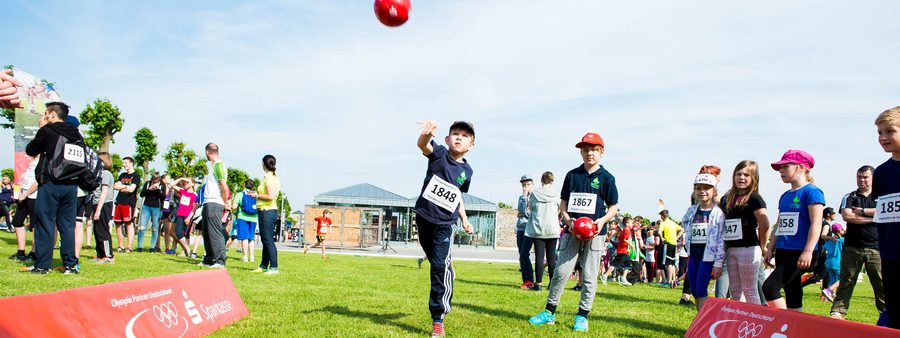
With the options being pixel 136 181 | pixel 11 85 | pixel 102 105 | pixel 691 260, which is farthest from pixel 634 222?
pixel 102 105

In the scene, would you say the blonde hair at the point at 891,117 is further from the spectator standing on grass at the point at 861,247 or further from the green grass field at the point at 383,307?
the spectator standing on grass at the point at 861,247

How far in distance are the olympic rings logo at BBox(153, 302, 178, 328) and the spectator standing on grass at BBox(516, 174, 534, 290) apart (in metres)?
6.86

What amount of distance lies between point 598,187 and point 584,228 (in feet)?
1.95

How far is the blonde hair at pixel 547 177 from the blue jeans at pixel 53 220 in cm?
718

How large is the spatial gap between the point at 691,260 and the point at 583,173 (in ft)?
5.10

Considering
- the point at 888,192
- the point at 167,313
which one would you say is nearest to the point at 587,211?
the point at 888,192

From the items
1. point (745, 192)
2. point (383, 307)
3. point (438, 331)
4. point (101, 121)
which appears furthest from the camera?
point (101, 121)

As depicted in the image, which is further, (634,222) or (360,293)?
(634,222)

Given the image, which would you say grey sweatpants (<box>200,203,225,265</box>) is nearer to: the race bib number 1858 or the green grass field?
the green grass field

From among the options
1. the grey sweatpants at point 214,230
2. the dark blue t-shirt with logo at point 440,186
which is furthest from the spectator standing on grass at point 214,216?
the dark blue t-shirt with logo at point 440,186

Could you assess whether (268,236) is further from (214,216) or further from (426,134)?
(426,134)

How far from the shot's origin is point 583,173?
6.27 metres

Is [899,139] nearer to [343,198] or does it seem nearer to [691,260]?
[691,260]

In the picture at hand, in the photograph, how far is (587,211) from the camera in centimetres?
609
